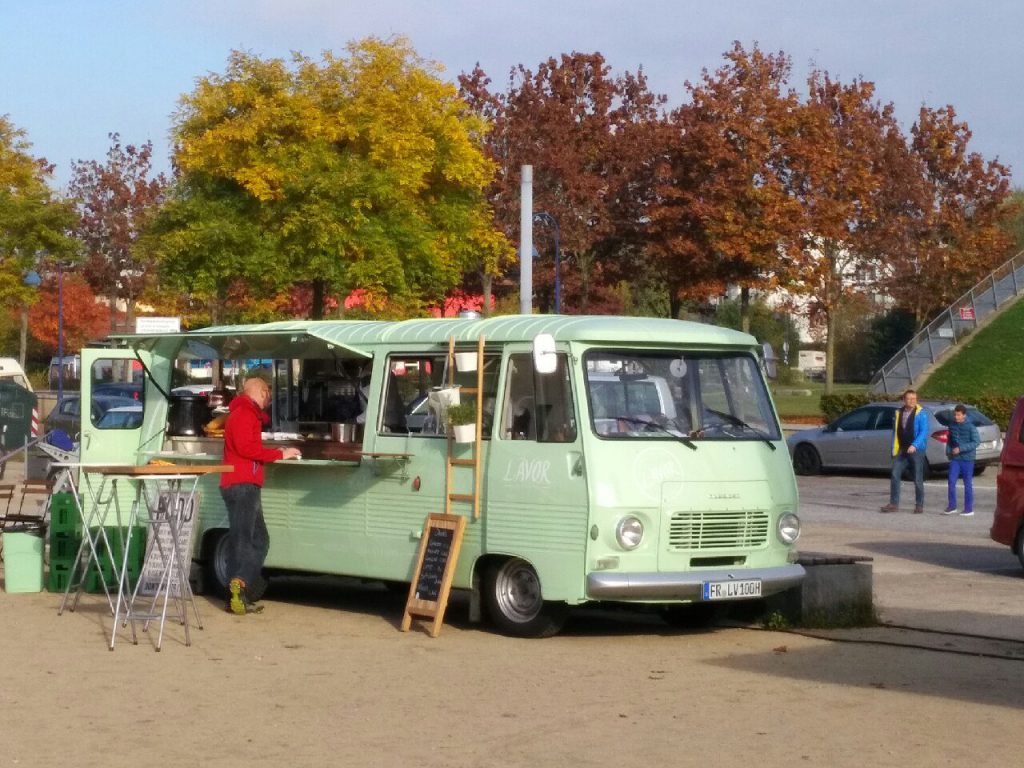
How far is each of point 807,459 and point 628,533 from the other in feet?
73.1

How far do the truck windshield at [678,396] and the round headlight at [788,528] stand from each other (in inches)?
23.8

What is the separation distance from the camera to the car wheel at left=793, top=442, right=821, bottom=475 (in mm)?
33250

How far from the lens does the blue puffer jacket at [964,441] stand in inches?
925

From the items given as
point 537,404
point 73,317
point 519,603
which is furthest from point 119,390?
point 73,317

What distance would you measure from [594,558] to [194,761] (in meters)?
4.29

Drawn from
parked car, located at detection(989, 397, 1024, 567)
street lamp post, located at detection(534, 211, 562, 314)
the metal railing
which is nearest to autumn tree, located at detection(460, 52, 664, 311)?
street lamp post, located at detection(534, 211, 562, 314)

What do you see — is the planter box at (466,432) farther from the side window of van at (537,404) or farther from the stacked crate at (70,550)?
the stacked crate at (70,550)

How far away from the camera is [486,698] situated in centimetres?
967

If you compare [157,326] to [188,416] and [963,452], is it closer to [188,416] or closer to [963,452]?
[188,416]

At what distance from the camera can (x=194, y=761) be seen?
7.93m

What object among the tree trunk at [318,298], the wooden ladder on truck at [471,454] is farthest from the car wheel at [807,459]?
the wooden ladder on truck at [471,454]

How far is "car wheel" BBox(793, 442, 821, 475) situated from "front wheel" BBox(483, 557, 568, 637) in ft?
70.7

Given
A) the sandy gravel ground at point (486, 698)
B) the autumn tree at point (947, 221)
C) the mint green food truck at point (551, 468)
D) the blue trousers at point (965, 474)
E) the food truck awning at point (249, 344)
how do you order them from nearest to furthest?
1. the sandy gravel ground at point (486, 698)
2. the mint green food truck at point (551, 468)
3. the food truck awning at point (249, 344)
4. the blue trousers at point (965, 474)
5. the autumn tree at point (947, 221)

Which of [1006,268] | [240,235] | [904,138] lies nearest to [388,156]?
[240,235]
